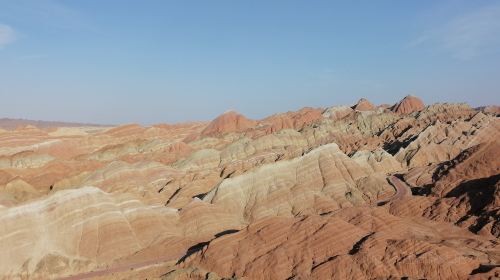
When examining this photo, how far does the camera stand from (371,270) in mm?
43875

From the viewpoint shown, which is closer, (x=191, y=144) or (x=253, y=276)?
(x=253, y=276)

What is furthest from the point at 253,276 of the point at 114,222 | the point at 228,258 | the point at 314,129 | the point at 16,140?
the point at 16,140

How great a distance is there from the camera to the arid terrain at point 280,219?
154 feet

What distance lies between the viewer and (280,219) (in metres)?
54.7

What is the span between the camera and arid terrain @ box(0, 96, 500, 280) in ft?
154

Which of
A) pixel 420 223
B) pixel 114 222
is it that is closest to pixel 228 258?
pixel 114 222

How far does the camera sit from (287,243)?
4991 centimetres

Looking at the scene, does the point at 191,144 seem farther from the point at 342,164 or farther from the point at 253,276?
the point at 253,276

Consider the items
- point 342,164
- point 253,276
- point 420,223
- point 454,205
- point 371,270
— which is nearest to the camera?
point 371,270

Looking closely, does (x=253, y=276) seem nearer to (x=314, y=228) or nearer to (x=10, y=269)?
(x=314, y=228)

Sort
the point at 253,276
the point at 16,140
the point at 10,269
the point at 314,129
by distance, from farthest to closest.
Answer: the point at 16,140
the point at 314,129
the point at 10,269
the point at 253,276

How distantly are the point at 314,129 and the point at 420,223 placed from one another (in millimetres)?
102906

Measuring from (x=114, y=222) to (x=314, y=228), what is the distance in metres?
27.2

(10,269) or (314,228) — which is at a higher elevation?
(314,228)
